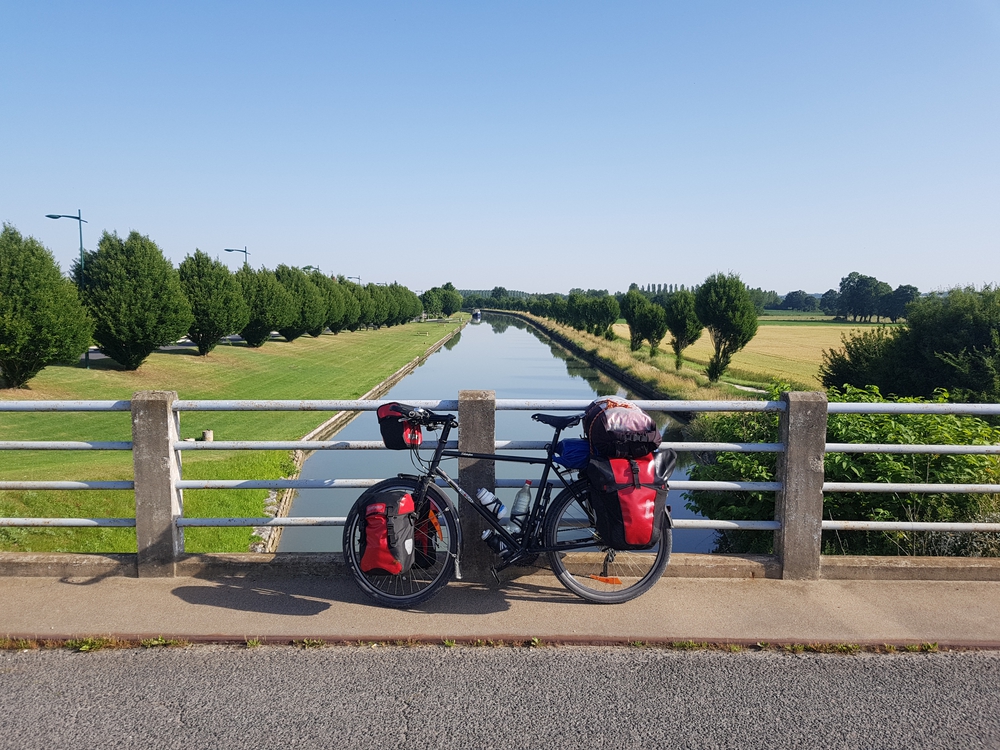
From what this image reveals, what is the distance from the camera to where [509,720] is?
3406 millimetres

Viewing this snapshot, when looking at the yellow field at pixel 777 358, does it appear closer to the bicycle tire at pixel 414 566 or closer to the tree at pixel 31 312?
the tree at pixel 31 312

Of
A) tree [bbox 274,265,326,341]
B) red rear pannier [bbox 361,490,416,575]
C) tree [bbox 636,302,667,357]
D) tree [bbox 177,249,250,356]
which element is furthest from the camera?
tree [bbox 274,265,326,341]

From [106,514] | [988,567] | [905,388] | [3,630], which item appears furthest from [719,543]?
[905,388]

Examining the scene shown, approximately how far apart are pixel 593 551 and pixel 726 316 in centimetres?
3962

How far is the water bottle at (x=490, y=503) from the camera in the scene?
4730mm

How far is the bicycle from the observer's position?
15.1 feet

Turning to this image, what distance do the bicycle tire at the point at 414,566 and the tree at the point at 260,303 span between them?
156ft

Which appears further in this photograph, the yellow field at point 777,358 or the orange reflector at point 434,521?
the yellow field at point 777,358

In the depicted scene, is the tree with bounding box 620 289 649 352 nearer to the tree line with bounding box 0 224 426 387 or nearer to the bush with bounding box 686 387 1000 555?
the tree line with bounding box 0 224 426 387

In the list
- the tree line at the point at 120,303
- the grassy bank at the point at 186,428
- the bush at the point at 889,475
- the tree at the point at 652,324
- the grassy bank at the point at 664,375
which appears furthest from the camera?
the tree at the point at 652,324

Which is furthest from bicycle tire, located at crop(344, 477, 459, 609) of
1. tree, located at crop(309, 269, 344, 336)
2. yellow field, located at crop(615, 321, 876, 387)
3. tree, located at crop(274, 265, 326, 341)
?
tree, located at crop(309, 269, 344, 336)

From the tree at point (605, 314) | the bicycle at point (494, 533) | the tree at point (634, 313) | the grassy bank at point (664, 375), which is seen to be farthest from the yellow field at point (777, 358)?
the bicycle at point (494, 533)

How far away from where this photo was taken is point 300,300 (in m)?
61.4

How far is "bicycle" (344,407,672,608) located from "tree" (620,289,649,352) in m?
58.3
